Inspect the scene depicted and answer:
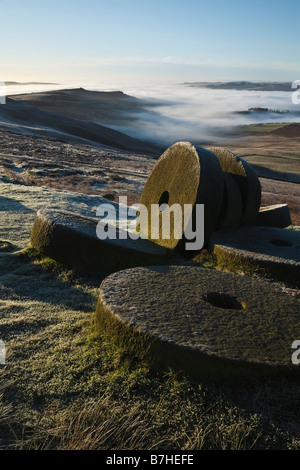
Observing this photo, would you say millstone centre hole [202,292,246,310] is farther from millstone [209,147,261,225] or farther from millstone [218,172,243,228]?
millstone [209,147,261,225]

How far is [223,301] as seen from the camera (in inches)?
201

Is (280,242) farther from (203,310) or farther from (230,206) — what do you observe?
(203,310)

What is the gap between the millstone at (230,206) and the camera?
27.8ft

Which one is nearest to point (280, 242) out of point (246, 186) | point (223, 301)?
point (246, 186)

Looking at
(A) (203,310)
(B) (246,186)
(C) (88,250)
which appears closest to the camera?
(A) (203,310)

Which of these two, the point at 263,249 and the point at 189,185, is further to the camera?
the point at 263,249

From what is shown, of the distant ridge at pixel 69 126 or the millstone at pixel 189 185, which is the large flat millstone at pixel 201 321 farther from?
the distant ridge at pixel 69 126

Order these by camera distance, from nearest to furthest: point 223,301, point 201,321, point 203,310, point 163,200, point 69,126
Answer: point 201,321
point 203,310
point 223,301
point 163,200
point 69,126

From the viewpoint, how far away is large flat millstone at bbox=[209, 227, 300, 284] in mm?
6855

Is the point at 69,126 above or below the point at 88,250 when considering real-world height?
above

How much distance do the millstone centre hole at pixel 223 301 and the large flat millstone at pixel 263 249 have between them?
203 centimetres

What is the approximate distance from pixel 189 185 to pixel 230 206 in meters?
1.47
